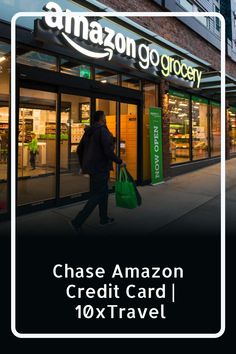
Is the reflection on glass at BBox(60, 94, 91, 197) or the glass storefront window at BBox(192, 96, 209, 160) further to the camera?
the glass storefront window at BBox(192, 96, 209, 160)

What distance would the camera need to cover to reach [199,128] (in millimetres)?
15578

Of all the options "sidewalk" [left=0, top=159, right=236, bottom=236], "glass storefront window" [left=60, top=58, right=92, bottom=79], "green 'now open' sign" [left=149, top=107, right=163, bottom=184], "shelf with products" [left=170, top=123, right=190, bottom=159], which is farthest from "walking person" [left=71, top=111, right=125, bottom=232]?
"shelf with products" [left=170, top=123, right=190, bottom=159]

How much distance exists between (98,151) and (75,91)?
2.81 meters

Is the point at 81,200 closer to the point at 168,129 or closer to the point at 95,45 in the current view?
the point at 95,45

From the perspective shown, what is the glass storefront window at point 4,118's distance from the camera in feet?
21.5

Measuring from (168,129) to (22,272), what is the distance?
864 centimetres

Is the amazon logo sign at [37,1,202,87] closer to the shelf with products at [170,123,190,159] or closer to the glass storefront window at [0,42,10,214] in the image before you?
the glass storefront window at [0,42,10,214]

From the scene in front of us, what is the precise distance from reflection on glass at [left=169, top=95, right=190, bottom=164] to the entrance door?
251 centimetres

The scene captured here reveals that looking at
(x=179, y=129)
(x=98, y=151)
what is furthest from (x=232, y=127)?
(x=98, y=151)

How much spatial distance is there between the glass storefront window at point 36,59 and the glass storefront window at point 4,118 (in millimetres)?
270

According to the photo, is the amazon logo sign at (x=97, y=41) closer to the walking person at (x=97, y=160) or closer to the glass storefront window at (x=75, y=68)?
the glass storefront window at (x=75, y=68)

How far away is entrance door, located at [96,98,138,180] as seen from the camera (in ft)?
31.5

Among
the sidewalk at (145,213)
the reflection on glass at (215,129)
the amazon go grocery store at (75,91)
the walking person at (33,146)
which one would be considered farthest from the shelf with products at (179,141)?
the walking person at (33,146)

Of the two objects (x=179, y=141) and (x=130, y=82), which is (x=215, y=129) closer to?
(x=179, y=141)
